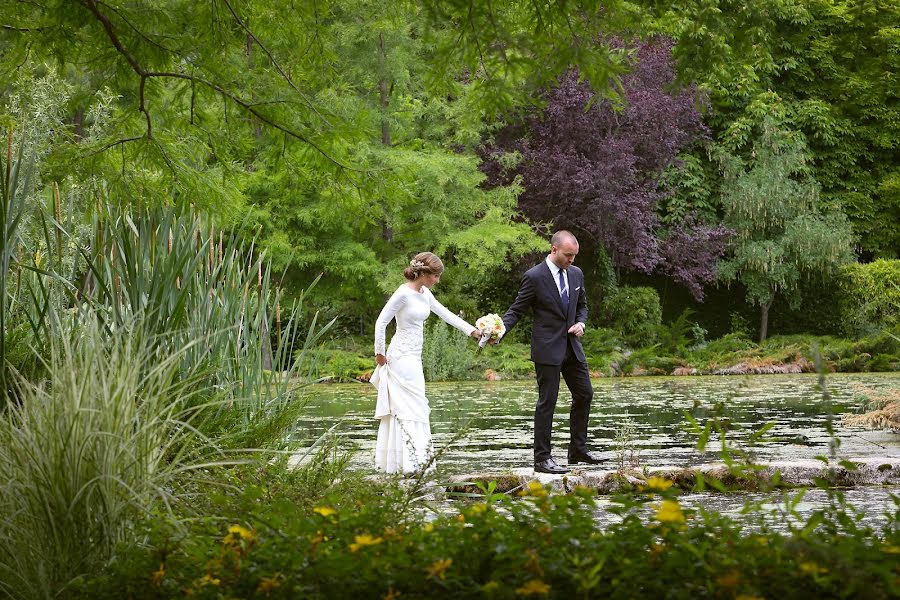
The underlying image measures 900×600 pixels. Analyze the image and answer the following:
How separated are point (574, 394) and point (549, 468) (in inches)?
37.6

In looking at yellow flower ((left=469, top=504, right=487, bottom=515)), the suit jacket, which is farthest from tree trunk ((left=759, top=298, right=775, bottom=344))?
yellow flower ((left=469, top=504, right=487, bottom=515))

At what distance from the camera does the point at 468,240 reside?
2239 centimetres

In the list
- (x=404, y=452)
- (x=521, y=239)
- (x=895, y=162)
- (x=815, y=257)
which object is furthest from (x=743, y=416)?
(x=895, y=162)

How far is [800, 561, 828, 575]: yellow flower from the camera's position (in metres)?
2.53

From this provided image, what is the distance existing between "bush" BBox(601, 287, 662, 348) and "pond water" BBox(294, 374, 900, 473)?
4192 mm

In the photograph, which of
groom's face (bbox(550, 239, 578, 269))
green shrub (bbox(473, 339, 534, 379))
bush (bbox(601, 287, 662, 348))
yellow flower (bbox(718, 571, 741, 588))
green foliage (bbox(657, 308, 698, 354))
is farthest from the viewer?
bush (bbox(601, 287, 662, 348))

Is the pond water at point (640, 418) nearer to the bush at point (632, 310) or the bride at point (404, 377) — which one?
the bride at point (404, 377)

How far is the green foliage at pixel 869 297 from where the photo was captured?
2467 cm

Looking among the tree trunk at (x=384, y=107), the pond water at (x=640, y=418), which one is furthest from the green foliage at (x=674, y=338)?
the tree trunk at (x=384, y=107)

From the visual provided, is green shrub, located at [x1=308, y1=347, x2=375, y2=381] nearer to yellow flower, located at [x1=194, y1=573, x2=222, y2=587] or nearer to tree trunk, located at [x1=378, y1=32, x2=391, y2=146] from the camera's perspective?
tree trunk, located at [x1=378, y1=32, x2=391, y2=146]

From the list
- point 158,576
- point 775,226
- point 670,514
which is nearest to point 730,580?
point 670,514

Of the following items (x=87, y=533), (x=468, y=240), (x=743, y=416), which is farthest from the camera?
(x=468, y=240)

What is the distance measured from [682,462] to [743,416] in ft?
13.8

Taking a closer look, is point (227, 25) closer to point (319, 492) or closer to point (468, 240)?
point (319, 492)
